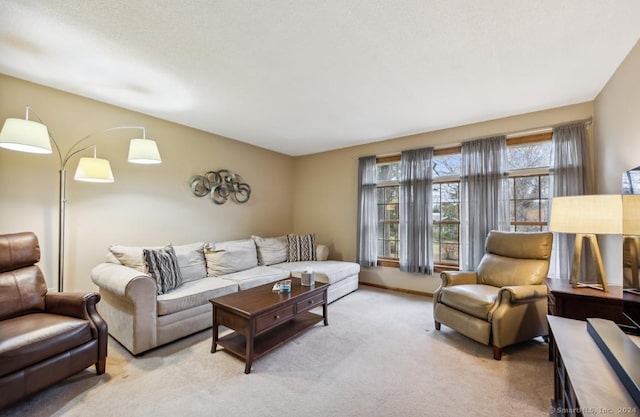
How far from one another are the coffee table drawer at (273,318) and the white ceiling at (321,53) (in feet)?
7.17

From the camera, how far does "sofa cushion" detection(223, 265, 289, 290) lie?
3166mm

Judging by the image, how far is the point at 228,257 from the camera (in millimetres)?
3555

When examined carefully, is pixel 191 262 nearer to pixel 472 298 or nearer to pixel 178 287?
pixel 178 287

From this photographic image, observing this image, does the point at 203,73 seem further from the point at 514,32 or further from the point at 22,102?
the point at 514,32

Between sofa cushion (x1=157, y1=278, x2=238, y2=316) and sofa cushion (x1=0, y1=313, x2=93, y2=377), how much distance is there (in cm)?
57

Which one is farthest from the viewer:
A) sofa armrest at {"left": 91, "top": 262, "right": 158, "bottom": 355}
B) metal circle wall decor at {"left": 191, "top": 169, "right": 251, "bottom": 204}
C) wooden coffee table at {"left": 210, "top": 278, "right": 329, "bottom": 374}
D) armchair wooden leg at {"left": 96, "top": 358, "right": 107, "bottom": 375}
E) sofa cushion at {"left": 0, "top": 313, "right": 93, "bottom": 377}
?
metal circle wall decor at {"left": 191, "top": 169, "right": 251, "bottom": 204}

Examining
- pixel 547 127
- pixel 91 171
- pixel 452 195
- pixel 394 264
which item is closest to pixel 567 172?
pixel 547 127

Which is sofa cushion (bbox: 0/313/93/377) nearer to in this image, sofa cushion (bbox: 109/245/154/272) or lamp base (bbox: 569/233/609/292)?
sofa cushion (bbox: 109/245/154/272)

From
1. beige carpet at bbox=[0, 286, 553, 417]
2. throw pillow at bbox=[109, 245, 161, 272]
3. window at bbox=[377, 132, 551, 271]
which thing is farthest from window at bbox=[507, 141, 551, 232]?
throw pillow at bbox=[109, 245, 161, 272]

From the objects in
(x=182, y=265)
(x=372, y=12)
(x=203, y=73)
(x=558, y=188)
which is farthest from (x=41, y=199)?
(x=558, y=188)

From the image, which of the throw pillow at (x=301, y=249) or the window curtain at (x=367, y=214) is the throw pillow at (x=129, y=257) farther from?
the window curtain at (x=367, y=214)

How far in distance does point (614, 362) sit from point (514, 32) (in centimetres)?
207

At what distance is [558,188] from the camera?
3.11 meters

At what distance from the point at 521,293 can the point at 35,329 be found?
12.4 ft
